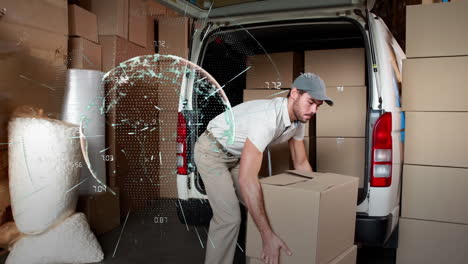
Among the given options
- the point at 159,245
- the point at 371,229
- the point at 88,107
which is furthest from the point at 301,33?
the point at 159,245

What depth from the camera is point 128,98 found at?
7.06 ft

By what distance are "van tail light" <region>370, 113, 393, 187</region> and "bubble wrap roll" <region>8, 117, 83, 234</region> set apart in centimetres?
151

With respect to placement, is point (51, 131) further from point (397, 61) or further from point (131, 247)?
point (397, 61)

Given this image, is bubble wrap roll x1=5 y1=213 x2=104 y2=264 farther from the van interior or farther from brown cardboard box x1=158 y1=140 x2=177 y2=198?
the van interior

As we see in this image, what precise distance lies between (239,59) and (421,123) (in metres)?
1.11

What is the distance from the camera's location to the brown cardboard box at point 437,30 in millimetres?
2217

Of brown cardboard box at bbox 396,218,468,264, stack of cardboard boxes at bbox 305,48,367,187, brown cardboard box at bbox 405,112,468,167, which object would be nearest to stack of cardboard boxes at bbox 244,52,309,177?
stack of cardboard boxes at bbox 305,48,367,187

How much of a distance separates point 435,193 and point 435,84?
59cm

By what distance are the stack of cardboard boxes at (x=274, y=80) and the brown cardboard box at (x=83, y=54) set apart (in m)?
0.93

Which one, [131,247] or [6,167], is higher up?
[6,167]

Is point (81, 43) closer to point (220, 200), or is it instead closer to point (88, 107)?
point (88, 107)

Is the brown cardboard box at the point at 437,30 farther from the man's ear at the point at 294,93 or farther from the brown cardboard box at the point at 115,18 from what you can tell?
the brown cardboard box at the point at 115,18

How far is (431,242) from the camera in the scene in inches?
91.8

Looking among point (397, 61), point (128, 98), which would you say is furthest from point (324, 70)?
point (128, 98)
